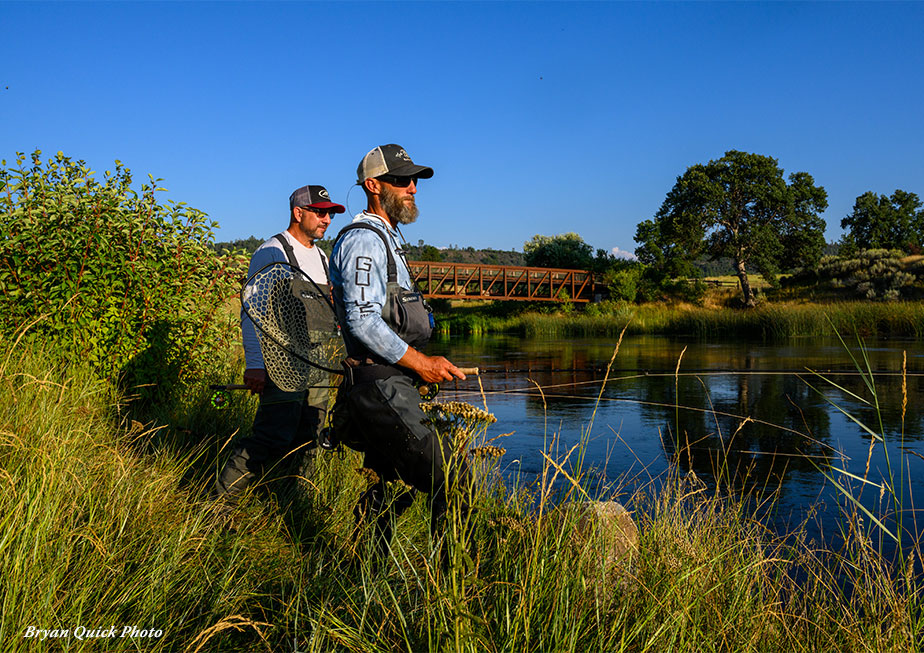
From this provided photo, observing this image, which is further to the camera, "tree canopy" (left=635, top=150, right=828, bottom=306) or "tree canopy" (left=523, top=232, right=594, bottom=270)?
"tree canopy" (left=523, top=232, right=594, bottom=270)

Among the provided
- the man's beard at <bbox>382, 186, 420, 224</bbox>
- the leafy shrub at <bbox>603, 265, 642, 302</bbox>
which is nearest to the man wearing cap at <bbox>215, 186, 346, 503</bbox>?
the man's beard at <bbox>382, 186, 420, 224</bbox>

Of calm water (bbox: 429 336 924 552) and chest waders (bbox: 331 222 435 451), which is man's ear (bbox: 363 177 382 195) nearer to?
chest waders (bbox: 331 222 435 451)

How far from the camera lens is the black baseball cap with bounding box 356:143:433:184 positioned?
2857mm

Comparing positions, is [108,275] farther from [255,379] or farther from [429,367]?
[429,367]

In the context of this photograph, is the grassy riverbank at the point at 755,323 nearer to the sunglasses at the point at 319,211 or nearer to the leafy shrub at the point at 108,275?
the leafy shrub at the point at 108,275

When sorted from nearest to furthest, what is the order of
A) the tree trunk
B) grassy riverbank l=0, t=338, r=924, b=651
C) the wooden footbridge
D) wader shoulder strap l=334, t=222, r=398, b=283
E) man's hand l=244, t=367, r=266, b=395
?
grassy riverbank l=0, t=338, r=924, b=651, wader shoulder strap l=334, t=222, r=398, b=283, man's hand l=244, t=367, r=266, b=395, the tree trunk, the wooden footbridge

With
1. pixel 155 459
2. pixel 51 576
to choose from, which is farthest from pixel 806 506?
pixel 51 576

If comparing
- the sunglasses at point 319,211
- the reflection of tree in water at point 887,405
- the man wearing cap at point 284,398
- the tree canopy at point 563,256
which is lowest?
the reflection of tree in water at point 887,405

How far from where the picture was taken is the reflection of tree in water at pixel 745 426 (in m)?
6.74

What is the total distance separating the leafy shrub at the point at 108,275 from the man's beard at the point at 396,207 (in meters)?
2.74

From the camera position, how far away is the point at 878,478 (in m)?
6.18

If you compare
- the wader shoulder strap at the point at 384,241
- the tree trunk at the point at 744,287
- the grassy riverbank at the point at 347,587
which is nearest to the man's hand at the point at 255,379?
the grassy riverbank at the point at 347,587

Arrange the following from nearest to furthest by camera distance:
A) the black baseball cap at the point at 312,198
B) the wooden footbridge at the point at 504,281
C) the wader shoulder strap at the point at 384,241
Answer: the wader shoulder strap at the point at 384,241 → the black baseball cap at the point at 312,198 → the wooden footbridge at the point at 504,281

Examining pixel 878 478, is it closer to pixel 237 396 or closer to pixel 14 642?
pixel 237 396
